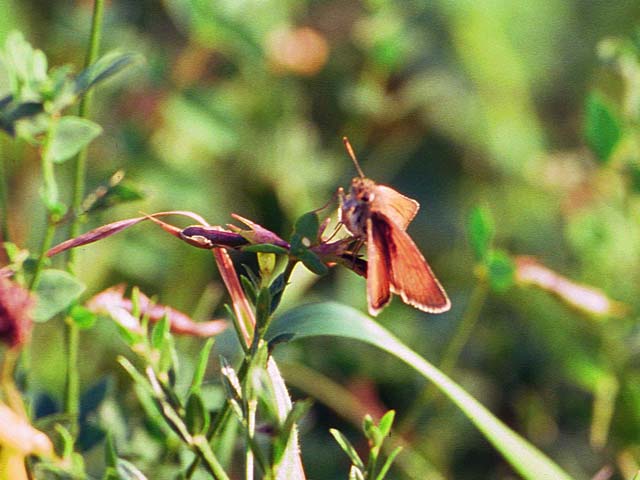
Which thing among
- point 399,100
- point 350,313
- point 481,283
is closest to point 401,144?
point 399,100

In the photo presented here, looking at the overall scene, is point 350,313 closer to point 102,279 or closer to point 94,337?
point 94,337

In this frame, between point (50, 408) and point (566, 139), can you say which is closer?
point (50, 408)

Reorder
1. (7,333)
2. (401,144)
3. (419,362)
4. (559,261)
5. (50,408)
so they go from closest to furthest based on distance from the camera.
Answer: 1. (7,333)
2. (419,362)
3. (50,408)
4. (559,261)
5. (401,144)

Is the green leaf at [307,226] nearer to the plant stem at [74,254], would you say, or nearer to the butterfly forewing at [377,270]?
the butterfly forewing at [377,270]

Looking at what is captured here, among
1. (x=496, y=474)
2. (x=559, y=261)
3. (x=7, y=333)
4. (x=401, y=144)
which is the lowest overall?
(x=496, y=474)

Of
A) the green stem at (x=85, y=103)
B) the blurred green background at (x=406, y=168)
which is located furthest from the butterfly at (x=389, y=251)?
the blurred green background at (x=406, y=168)

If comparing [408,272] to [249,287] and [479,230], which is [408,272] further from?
[479,230]

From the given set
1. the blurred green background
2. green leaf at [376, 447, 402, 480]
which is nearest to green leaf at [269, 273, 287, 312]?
green leaf at [376, 447, 402, 480]
